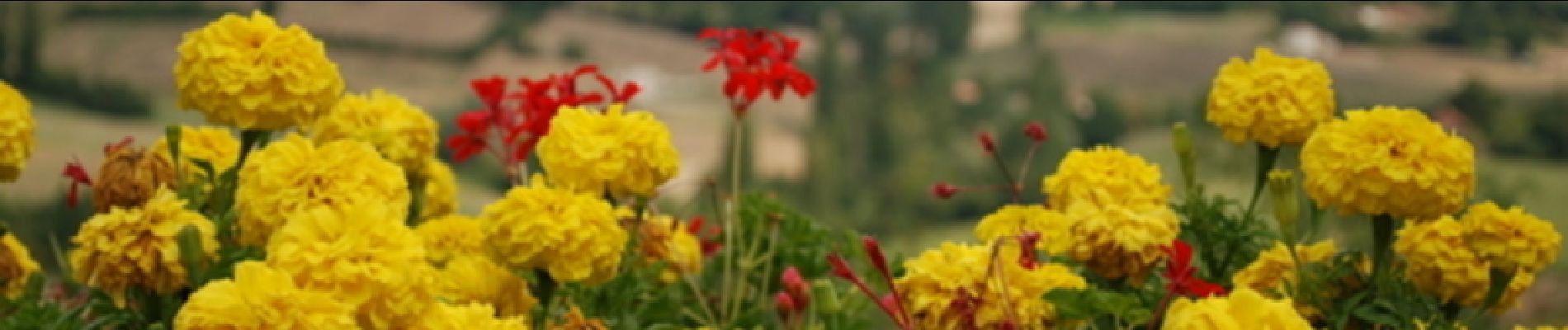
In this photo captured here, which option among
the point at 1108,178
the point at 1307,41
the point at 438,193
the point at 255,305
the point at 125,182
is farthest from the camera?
the point at 1307,41

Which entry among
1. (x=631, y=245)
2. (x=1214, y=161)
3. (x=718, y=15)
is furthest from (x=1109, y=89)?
(x=631, y=245)

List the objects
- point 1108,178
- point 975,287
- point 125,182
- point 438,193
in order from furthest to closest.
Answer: point 438,193 → point 1108,178 → point 125,182 → point 975,287

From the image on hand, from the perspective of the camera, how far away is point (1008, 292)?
66 centimetres

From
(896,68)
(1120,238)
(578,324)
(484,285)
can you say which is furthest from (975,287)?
(896,68)

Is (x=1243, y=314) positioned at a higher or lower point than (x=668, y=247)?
higher

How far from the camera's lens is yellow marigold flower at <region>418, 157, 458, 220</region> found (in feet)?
3.51

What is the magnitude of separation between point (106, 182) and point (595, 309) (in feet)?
0.79

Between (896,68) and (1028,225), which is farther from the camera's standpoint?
(896,68)

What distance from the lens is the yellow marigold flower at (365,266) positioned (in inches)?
22.5

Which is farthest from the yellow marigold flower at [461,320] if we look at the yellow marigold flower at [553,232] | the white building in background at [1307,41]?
the white building in background at [1307,41]

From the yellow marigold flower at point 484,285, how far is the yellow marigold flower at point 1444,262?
42cm

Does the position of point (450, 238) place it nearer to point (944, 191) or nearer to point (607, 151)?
point (607, 151)

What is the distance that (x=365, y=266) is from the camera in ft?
1.87

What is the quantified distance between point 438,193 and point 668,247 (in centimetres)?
17
